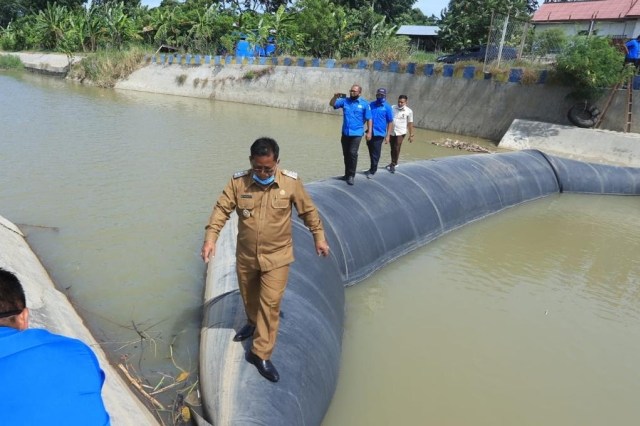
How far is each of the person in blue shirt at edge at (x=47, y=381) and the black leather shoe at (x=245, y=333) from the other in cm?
201

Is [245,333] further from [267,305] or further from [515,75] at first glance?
[515,75]

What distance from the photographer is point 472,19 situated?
97.2 feet

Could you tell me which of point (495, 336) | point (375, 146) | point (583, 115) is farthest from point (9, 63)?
point (495, 336)

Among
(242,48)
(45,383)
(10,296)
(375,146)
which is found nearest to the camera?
(45,383)

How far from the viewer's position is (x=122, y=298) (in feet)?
Result: 15.8

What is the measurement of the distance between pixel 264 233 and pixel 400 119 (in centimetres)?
518

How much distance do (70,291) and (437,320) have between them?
3.67m

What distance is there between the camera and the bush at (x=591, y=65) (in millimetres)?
12766

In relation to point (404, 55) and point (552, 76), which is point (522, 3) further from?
point (552, 76)

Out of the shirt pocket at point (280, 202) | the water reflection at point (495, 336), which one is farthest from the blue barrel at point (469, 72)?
the shirt pocket at point (280, 202)

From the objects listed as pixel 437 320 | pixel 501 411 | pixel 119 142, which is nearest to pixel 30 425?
pixel 501 411

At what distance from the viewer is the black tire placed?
1342cm

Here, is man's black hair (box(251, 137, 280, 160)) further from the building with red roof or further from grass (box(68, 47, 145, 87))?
grass (box(68, 47, 145, 87))

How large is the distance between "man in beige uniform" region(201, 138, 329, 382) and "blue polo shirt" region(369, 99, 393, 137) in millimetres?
4038
